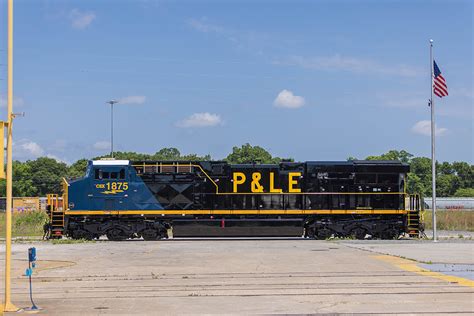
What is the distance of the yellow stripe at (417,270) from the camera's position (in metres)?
14.2

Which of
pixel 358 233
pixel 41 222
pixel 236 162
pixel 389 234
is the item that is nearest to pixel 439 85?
pixel 389 234

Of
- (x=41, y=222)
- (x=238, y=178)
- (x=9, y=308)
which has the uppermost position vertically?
(x=238, y=178)

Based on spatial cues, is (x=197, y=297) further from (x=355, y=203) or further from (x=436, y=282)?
(x=355, y=203)

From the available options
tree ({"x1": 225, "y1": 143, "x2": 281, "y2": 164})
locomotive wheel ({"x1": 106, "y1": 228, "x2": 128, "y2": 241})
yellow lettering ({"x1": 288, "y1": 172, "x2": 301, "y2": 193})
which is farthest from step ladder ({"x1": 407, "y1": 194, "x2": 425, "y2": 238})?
tree ({"x1": 225, "y1": 143, "x2": 281, "y2": 164})

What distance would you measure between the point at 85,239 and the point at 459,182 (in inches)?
5301

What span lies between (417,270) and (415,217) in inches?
619

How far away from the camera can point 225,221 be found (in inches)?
1228

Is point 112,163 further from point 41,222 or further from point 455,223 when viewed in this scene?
point 455,223

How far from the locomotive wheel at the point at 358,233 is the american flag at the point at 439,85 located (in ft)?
26.1

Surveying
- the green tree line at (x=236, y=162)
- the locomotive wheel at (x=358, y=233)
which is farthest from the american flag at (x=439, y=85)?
the green tree line at (x=236, y=162)

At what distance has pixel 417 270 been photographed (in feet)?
54.4

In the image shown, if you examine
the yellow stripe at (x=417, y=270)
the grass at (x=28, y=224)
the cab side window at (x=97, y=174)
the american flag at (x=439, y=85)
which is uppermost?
the american flag at (x=439, y=85)

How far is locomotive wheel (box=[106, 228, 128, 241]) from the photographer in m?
31.3

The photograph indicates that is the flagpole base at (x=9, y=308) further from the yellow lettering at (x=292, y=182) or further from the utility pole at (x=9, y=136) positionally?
the yellow lettering at (x=292, y=182)
